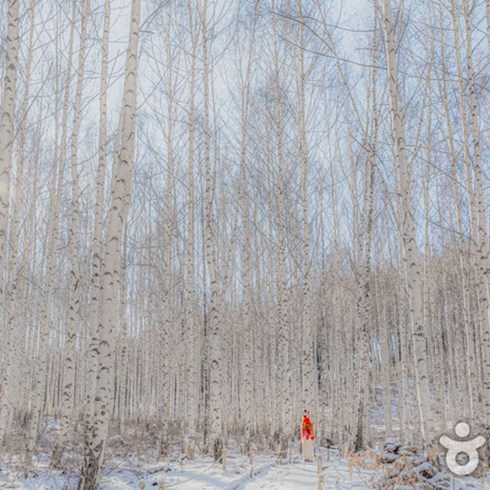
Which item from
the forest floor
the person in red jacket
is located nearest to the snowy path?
the forest floor

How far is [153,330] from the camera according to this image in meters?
21.5

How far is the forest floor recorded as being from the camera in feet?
18.1

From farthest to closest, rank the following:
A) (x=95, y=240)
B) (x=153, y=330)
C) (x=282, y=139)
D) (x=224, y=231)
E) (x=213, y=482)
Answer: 1. (x=153, y=330)
2. (x=224, y=231)
3. (x=282, y=139)
4. (x=95, y=240)
5. (x=213, y=482)

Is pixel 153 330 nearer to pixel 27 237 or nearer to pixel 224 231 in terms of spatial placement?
pixel 224 231

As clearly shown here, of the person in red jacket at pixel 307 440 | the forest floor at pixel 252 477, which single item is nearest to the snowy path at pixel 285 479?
the forest floor at pixel 252 477

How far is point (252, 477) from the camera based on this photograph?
7684mm

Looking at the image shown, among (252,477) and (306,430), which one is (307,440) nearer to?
(306,430)

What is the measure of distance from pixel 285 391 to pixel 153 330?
11808mm

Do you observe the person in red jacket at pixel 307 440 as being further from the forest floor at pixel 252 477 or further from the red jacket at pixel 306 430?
the forest floor at pixel 252 477

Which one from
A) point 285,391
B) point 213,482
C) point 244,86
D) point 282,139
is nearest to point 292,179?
point 282,139

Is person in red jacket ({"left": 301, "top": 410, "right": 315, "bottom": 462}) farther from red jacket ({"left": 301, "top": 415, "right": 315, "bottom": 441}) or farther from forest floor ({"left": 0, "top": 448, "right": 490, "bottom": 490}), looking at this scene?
forest floor ({"left": 0, "top": 448, "right": 490, "bottom": 490})

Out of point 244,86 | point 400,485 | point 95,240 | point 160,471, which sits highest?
point 244,86

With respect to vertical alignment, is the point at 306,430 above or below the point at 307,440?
above

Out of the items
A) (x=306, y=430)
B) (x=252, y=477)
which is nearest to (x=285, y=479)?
(x=252, y=477)
